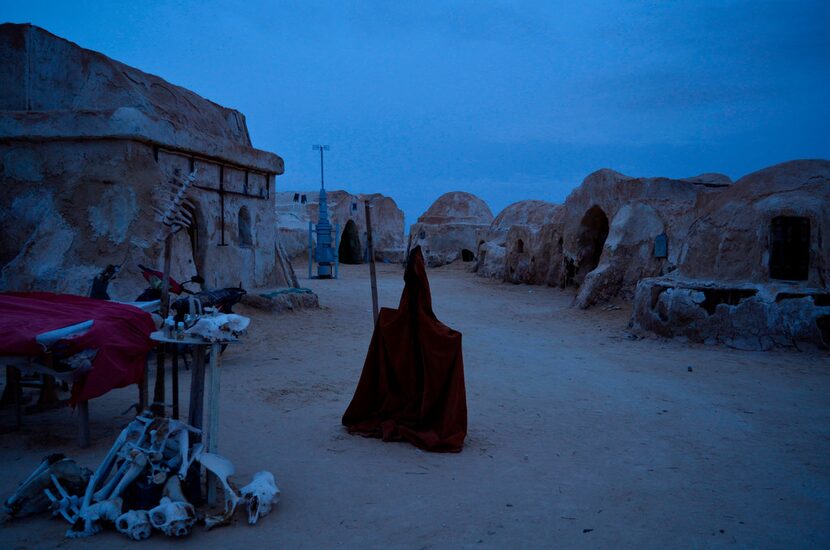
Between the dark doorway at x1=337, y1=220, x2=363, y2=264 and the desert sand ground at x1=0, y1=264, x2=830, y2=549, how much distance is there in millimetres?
26669

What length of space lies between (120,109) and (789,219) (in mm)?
10593

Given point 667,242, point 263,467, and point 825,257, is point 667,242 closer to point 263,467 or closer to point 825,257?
point 825,257

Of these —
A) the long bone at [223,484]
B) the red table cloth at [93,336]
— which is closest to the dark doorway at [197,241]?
the red table cloth at [93,336]

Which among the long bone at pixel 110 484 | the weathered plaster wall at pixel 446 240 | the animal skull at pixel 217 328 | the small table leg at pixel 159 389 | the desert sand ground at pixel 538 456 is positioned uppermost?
the weathered plaster wall at pixel 446 240

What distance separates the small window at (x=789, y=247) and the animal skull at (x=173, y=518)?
963 centimetres

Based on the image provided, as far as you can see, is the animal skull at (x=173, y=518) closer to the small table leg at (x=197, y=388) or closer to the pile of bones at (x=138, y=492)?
the pile of bones at (x=138, y=492)

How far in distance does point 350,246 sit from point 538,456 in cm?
3192

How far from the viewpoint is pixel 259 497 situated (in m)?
3.66

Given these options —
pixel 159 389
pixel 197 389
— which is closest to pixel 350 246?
pixel 159 389

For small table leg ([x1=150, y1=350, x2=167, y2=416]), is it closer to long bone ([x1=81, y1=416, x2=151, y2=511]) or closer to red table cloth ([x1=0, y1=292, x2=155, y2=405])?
red table cloth ([x1=0, y1=292, x2=155, y2=405])

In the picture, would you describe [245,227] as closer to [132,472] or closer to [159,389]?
[159,389]

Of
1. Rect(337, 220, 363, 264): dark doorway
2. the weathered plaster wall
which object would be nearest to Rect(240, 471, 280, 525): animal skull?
the weathered plaster wall

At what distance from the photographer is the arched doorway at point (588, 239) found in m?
17.8

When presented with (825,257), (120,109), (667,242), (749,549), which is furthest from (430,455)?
(667,242)
